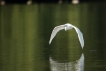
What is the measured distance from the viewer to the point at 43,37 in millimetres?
26141

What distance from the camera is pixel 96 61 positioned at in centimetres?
1797

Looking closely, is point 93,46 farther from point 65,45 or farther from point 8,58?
point 8,58

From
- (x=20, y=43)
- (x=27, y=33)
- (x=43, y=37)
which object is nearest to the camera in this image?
(x=20, y=43)

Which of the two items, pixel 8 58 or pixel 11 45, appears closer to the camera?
pixel 8 58

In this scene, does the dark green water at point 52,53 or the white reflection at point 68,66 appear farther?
the dark green water at point 52,53

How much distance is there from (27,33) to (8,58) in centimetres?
987

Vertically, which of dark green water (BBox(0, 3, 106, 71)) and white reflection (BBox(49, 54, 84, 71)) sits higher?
dark green water (BBox(0, 3, 106, 71))

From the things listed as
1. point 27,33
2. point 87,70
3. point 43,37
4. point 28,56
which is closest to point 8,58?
point 28,56

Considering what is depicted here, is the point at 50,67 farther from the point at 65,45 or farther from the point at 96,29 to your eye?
the point at 96,29

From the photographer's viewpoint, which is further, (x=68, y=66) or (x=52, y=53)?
(x=52, y=53)

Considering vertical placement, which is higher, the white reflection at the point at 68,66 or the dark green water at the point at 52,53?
the dark green water at the point at 52,53

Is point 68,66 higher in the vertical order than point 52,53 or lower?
lower

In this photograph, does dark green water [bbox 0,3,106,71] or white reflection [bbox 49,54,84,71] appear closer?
white reflection [bbox 49,54,84,71]

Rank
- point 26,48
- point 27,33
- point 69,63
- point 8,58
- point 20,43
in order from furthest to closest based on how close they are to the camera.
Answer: point 27,33
point 20,43
point 26,48
point 8,58
point 69,63
